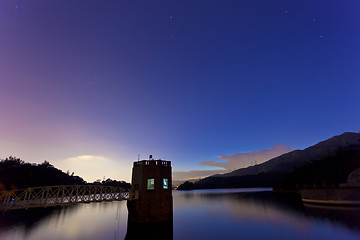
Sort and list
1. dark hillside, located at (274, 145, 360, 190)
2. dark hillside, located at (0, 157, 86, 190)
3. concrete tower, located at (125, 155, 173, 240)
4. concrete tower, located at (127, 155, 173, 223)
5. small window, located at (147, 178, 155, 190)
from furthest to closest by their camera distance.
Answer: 1. dark hillside, located at (0, 157, 86, 190)
2. dark hillside, located at (274, 145, 360, 190)
3. small window, located at (147, 178, 155, 190)
4. concrete tower, located at (127, 155, 173, 223)
5. concrete tower, located at (125, 155, 173, 240)

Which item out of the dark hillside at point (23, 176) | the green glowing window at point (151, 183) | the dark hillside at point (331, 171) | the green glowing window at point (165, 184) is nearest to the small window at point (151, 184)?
the green glowing window at point (151, 183)

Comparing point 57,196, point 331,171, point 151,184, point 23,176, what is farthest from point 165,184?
point 23,176

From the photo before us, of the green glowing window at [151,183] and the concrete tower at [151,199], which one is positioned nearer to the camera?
the concrete tower at [151,199]

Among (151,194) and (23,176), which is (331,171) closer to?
(151,194)

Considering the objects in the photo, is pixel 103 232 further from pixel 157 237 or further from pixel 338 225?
pixel 338 225

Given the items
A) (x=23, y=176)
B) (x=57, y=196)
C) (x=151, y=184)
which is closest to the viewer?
(x=57, y=196)

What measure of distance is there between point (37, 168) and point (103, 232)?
385 ft

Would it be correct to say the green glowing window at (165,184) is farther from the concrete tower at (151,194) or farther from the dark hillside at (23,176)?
the dark hillside at (23,176)

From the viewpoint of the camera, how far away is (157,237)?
82.4 ft

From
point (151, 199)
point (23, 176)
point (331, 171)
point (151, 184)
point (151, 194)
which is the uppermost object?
point (23, 176)

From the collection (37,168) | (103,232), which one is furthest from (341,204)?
(37,168)

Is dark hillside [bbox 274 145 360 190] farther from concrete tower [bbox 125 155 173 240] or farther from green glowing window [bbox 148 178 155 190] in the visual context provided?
green glowing window [bbox 148 178 155 190]

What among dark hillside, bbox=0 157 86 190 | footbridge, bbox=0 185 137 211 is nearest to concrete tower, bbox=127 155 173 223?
footbridge, bbox=0 185 137 211

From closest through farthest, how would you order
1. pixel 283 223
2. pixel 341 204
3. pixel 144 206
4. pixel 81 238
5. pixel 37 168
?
pixel 81 238
pixel 144 206
pixel 283 223
pixel 341 204
pixel 37 168
